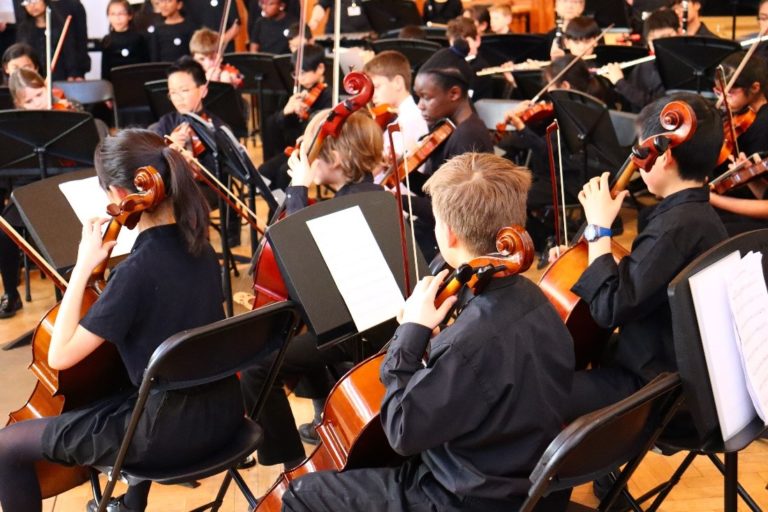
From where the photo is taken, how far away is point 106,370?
2.41m

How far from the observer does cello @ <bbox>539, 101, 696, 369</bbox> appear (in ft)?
7.52

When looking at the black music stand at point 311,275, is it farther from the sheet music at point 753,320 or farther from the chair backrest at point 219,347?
the sheet music at point 753,320

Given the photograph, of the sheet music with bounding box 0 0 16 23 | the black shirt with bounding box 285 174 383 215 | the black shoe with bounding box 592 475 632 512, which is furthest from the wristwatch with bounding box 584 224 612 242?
the sheet music with bounding box 0 0 16 23

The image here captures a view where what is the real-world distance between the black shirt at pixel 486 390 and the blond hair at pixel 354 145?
4.39 feet

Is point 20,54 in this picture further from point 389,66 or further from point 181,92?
point 389,66

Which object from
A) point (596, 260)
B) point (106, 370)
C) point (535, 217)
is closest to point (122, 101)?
point (535, 217)

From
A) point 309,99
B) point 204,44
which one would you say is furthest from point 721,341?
point 204,44

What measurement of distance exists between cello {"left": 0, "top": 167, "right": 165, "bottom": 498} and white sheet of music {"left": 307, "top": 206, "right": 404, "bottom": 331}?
440mm

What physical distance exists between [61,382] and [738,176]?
7.79ft

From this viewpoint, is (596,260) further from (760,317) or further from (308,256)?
(308,256)

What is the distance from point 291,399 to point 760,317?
6.67 ft

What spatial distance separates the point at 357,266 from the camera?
2477mm

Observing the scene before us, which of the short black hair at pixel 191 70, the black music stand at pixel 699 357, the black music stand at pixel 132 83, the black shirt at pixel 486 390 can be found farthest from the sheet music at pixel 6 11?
the black music stand at pixel 699 357

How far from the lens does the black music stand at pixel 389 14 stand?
818cm
